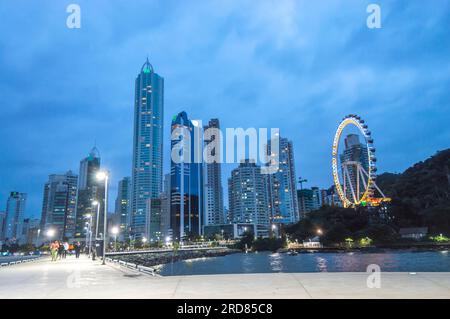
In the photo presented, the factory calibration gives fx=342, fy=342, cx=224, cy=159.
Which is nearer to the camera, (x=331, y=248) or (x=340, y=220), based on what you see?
(x=331, y=248)

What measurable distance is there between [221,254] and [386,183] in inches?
3495

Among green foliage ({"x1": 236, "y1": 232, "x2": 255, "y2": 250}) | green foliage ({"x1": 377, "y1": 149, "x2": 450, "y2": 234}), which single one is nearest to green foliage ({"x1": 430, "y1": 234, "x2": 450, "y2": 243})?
green foliage ({"x1": 377, "y1": 149, "x2": 450, "y2": 234})

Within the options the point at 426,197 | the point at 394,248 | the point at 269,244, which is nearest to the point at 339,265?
the point at 394,248

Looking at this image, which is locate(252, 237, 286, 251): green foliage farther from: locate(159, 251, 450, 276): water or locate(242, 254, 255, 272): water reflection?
locate(159, 251, 450, 276): water

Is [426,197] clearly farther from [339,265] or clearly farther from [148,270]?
[148,270]

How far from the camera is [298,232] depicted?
159625mm

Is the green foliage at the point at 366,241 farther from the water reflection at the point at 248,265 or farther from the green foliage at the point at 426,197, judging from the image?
the water reflection at the point at 248,265

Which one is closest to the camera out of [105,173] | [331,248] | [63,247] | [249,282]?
[249,282]

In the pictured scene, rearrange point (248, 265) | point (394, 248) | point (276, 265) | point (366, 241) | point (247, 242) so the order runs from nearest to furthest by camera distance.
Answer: point (276, 265), point (248, 265), point (394, 248), point (366, 241), point (247, 242)

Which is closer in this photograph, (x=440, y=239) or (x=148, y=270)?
(x=148, y=270)

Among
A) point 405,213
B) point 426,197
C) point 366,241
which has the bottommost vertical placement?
point 366,241

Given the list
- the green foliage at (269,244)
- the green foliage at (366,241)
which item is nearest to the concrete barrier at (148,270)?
the green foliage at (366,241)

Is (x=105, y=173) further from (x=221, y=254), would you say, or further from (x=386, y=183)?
(x=386, y=183)
